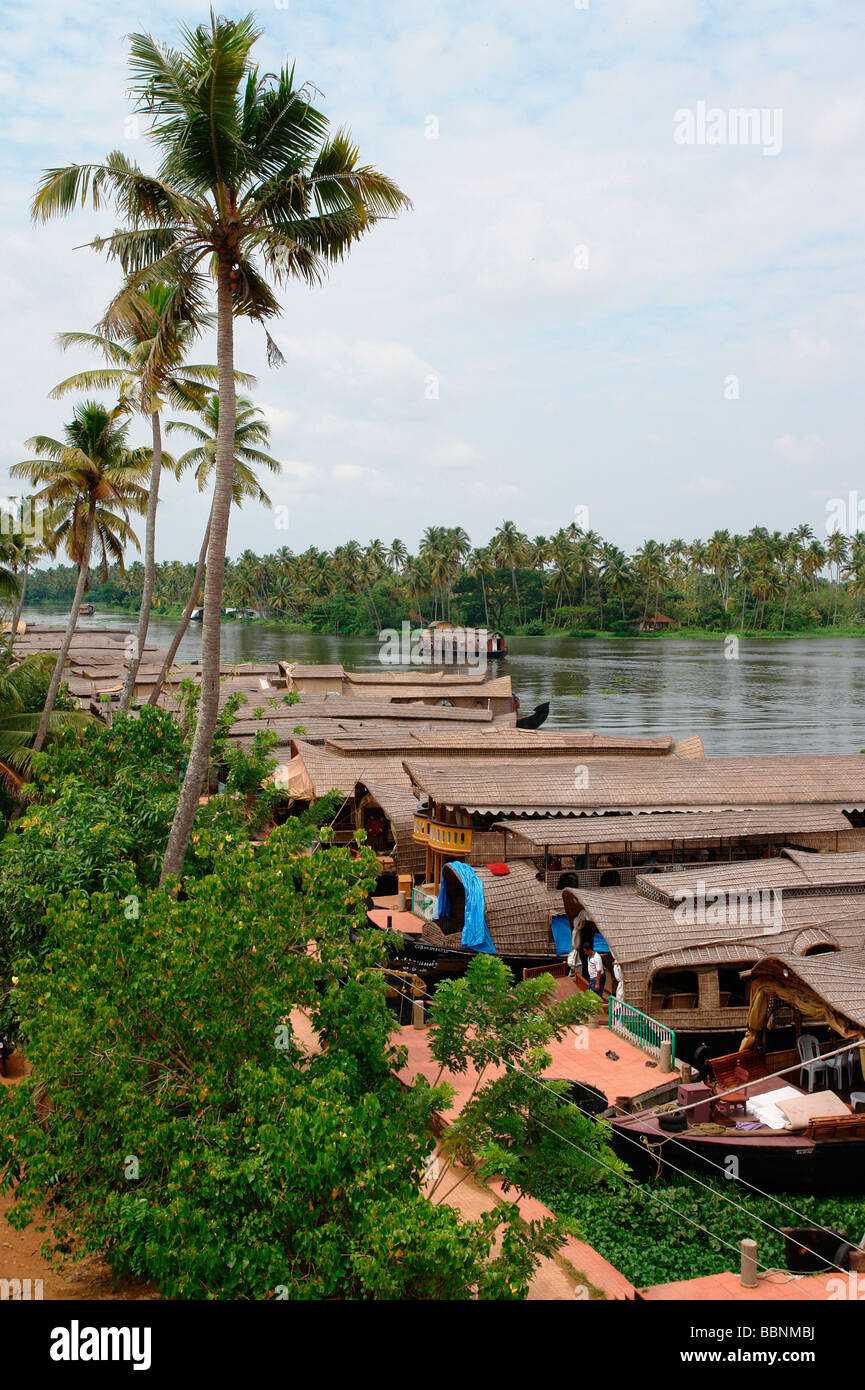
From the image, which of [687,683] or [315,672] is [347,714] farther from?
[687,683]

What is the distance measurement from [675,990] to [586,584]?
90.8 metres

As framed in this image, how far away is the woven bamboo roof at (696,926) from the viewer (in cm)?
1282

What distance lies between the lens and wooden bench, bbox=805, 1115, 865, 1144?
10000 mm

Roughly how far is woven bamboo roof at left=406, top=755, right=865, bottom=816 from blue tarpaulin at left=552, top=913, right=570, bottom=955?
226 centimetres

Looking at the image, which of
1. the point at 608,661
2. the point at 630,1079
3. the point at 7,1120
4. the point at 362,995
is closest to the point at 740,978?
the point at 630,1079

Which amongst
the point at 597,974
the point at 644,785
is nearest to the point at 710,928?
the point at 597,974

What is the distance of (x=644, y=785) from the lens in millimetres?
19375

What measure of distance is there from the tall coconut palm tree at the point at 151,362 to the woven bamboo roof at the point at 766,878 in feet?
31.6

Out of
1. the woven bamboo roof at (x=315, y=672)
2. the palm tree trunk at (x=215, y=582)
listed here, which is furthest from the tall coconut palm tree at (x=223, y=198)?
the woven bamboo roof at (x=315, y=672)

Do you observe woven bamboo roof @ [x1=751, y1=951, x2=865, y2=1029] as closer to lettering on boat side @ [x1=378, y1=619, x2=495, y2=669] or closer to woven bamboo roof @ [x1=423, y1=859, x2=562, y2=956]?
woven bamboo roof @ [x1=423, y1=859, x2=562, y2=956]

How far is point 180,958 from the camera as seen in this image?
709cm

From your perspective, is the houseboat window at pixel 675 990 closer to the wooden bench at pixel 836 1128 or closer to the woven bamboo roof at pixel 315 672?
the wooden bench at pixel 836 1128

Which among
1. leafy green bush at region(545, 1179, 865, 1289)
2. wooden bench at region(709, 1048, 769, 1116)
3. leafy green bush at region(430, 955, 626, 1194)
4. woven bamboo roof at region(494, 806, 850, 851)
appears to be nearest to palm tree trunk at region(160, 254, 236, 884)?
leafy green bush at region(430, 955, 626, 1194)

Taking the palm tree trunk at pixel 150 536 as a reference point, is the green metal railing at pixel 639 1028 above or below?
below
